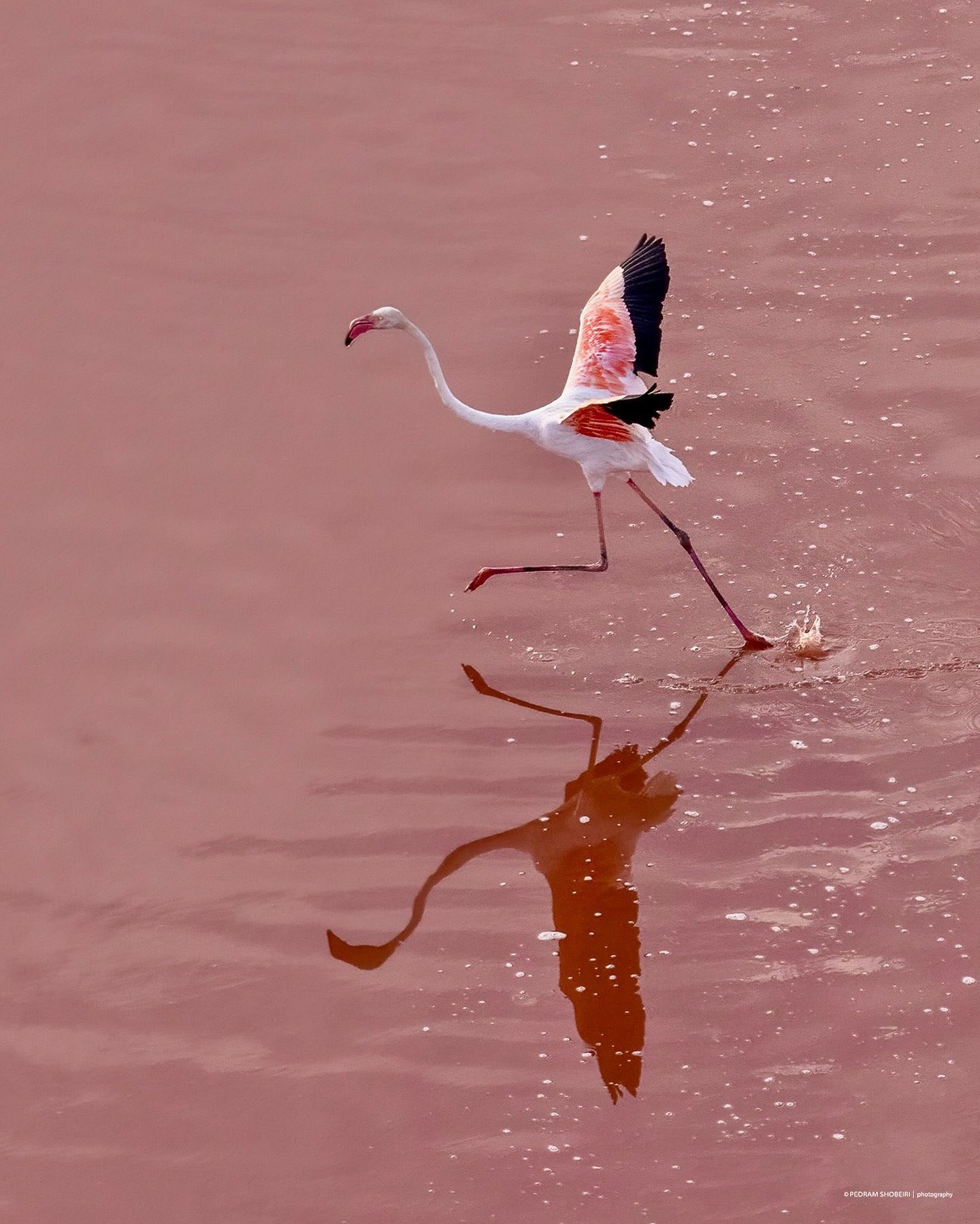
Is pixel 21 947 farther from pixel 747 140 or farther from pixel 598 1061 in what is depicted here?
pixel 747 140

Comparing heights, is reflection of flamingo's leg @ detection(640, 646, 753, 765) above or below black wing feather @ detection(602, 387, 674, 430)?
below

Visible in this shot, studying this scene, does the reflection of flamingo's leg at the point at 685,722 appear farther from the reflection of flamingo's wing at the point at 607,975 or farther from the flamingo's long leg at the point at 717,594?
the reflection of flamingo's wing at the point at 607,975

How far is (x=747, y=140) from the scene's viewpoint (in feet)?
43.2

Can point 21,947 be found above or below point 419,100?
below

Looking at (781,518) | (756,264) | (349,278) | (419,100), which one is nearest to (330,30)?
(419,100)

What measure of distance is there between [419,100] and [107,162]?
241 cm

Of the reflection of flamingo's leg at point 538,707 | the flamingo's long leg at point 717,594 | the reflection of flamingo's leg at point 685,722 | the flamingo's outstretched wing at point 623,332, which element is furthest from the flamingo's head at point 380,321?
the reflection of flamingo's leg at point 685,722

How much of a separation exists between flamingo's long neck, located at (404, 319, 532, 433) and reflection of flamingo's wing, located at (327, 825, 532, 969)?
2.12 metres

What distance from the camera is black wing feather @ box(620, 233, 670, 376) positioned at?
9.47 meters

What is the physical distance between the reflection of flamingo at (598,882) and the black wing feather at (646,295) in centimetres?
169

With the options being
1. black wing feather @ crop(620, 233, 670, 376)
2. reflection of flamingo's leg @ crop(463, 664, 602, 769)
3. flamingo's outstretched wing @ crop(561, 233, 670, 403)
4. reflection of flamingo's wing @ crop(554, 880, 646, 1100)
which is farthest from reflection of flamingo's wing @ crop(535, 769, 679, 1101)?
black wing feather @ crop(620, 233, 670, 376)

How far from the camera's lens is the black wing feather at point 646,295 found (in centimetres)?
947

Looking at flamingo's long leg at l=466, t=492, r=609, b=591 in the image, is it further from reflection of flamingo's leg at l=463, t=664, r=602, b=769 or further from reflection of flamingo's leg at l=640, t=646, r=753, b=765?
reflection of flamingo's leg at l=640, t=646, r=753, b=765

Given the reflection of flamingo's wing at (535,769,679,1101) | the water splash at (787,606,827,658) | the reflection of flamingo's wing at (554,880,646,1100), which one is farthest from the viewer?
the water splash at (787,606,827,658)
